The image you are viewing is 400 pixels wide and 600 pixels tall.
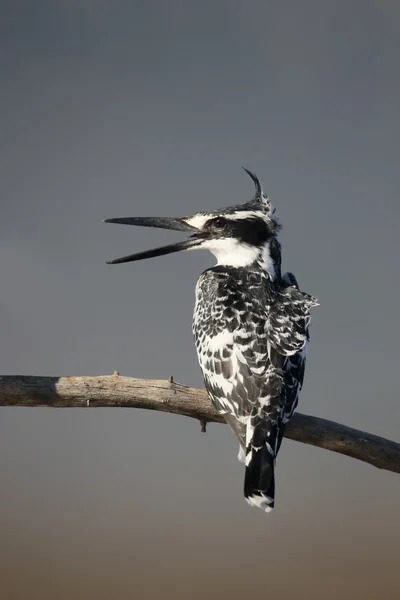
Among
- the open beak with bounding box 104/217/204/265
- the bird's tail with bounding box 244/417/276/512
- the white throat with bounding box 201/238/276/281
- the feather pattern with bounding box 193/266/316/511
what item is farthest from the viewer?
the open beak with bounding box 104/217/204/265

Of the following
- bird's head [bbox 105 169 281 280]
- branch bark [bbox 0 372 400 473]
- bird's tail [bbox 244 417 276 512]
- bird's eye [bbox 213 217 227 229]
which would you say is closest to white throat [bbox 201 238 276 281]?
bird's head [bbox 105 169 281 280]

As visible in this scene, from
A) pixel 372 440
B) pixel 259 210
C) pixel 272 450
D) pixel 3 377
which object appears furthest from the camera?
pixel 259 210

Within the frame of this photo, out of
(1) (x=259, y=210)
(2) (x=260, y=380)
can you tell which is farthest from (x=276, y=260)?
(2) (x=260, y=380)

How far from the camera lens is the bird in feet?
17.4

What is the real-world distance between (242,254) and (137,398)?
152cm

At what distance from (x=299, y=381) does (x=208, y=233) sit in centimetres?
157

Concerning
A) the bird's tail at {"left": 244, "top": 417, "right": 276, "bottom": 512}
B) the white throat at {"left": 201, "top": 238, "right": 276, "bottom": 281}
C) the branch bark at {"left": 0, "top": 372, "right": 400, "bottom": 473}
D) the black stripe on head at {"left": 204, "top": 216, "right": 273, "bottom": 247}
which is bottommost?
the bird's tail at {"left": 244, "top": 417, "right": 276, "bottom": 512}

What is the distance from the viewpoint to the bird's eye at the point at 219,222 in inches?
253

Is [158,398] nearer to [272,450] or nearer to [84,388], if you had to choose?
[84,388]

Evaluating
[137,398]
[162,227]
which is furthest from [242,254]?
[137,398]

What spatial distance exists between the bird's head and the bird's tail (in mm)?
1513

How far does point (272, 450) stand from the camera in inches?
207

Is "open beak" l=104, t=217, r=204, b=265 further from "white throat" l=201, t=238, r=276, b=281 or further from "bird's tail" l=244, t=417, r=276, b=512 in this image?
"bird's tail" l=244, t=417, r=276, b=512

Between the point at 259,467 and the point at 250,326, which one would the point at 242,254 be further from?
the point at 259,467
